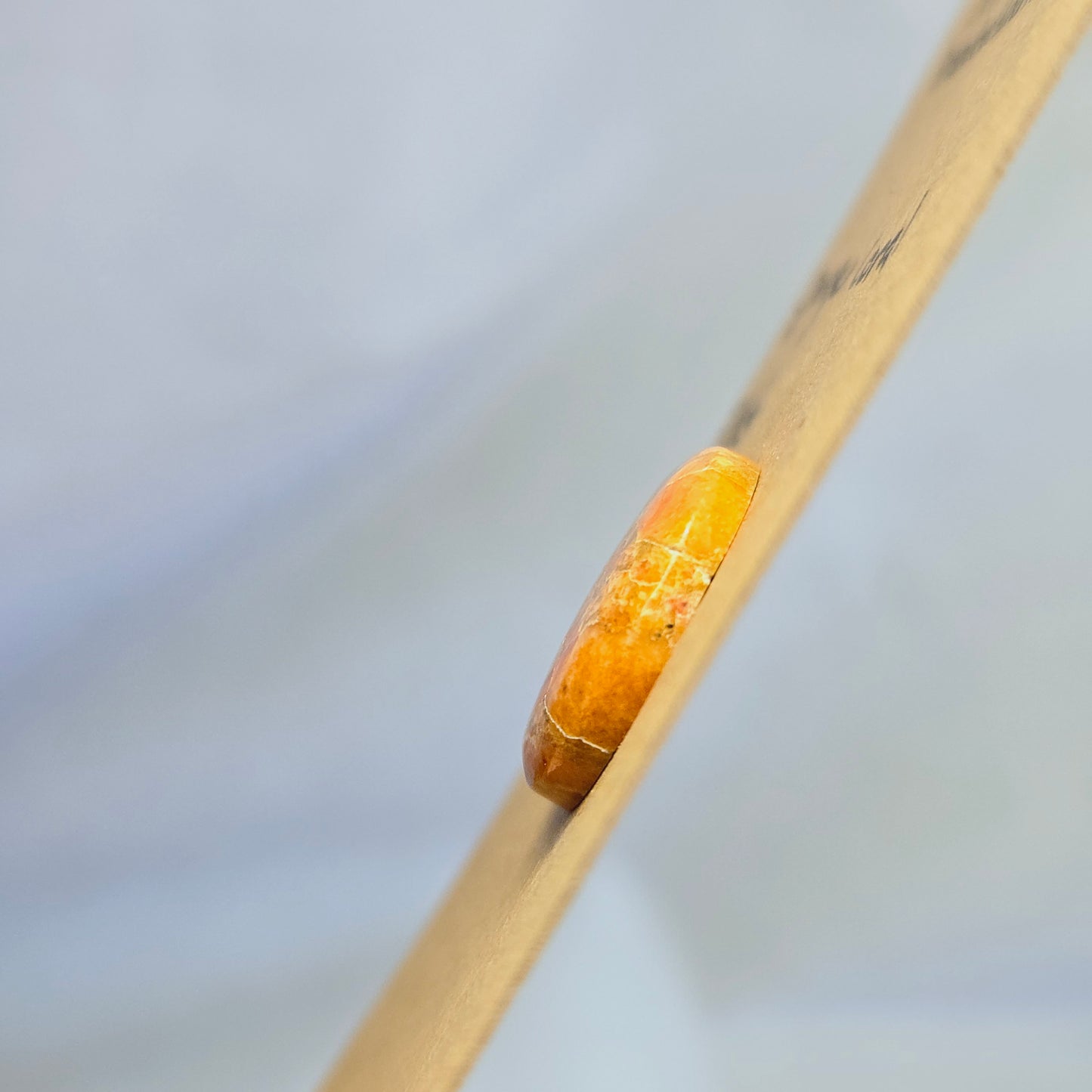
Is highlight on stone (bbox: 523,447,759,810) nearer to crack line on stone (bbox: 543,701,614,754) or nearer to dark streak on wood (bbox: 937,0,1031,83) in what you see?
crack line on stone (bbox: 543,701,614,754)

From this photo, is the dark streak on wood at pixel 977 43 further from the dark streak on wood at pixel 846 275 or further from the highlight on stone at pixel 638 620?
the highlight on stone at pixel 638 620

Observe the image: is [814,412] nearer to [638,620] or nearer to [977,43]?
[638,620]

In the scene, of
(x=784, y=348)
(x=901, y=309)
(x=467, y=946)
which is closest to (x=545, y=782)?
(x=467, y=946)

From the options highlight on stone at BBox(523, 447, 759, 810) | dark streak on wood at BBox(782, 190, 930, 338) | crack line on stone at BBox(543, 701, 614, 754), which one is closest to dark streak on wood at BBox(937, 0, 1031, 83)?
dark streak on wood at BBox(782, 190, 930, 338)

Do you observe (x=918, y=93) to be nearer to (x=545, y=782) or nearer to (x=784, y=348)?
(x=784, y=348)

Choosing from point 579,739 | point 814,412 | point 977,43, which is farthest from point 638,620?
point 977,43

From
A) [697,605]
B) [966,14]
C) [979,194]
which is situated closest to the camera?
[979,194]

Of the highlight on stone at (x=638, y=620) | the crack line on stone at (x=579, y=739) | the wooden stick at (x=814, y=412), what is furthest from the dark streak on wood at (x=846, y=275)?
the crack line on stone at (x=579, y=739)
